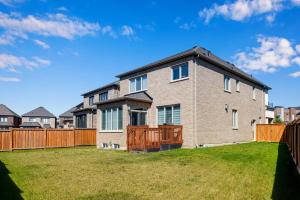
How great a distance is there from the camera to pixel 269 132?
2639 cm

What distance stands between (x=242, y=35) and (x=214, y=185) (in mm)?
15691

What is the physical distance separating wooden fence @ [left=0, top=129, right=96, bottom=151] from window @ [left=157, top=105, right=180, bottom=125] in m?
9.18

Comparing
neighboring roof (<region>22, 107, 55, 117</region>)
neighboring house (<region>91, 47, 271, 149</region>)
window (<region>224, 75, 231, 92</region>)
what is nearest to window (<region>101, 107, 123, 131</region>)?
neighboring house (<region>91, 47, 271, 149</region>)

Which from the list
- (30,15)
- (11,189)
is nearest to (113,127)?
(30,15)

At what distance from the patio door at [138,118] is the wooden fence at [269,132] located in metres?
13.9

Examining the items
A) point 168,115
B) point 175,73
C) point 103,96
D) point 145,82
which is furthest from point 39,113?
point 175,73

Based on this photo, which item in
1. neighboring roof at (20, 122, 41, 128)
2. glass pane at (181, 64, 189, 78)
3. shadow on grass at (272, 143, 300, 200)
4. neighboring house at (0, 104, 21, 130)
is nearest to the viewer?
shadow on grass at (272, 143, 300, 200)

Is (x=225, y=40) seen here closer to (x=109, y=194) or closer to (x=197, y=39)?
(x=197, y=39)

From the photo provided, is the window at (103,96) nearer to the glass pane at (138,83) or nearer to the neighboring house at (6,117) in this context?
the glass pane at (138,83)

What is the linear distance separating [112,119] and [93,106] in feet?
44.7

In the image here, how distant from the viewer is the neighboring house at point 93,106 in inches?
1146

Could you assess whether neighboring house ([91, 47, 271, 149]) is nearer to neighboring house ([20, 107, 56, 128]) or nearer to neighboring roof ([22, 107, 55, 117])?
neighboring house ([20, 107, 56, 128])

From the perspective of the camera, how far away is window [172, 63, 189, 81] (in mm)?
18391

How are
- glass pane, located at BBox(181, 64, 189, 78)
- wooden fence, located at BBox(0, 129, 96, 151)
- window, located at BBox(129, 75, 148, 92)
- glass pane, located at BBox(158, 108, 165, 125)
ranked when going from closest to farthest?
glass pane, located at BBox(181, 64, 189, 78) < glass pane, located at BBox(158, 108, 165, 125) < wooden fence, located at BBox(0, 129, 96, 151) < window, located at BBox(129, 75, 148, 92)
